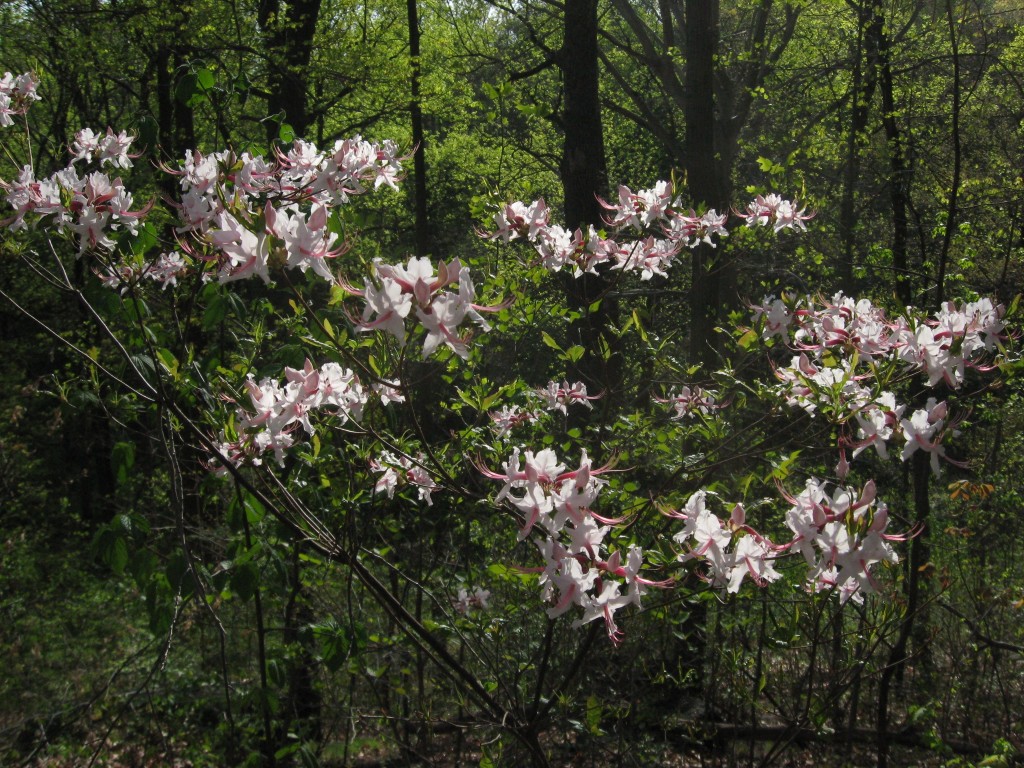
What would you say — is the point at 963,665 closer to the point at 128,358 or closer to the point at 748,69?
the point at 128,358

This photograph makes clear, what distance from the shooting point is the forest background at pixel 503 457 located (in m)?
2.51

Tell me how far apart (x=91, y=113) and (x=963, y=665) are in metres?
11.9

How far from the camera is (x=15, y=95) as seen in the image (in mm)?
2768

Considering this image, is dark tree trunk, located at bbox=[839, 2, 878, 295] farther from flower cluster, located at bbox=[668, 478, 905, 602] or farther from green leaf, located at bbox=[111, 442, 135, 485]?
green leaf, located at bbox=[111, 442, 135, 485]

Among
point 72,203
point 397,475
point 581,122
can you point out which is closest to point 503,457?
point 397,475

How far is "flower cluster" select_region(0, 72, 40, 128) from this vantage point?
2709mm

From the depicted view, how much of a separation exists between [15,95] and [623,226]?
202 cm

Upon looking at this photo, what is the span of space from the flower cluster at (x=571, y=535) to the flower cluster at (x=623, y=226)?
1.26 metres

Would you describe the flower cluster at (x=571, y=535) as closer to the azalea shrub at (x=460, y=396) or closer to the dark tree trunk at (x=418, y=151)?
the azalea shrub at (x=460, y=396)

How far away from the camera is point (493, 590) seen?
3857 millimetres

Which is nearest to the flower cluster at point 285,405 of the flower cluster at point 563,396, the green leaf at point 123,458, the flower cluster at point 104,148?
the green leaf at point 123,458

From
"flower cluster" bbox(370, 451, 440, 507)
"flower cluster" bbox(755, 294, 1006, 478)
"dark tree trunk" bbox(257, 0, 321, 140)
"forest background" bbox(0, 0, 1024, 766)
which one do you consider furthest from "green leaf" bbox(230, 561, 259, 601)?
"dark tree trunk" bbox(257, 0, 321, 140)

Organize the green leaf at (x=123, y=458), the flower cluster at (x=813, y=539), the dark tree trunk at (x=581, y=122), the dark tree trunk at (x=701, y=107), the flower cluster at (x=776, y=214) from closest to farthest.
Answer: the flower cluster at (x=813, y=539), the green leaf at (x=123, y=458), the flower cluster at (x=776, y=214), the dark tree trunk at (x=581, y=122), the dark tree trunk at (x=701, y=107)

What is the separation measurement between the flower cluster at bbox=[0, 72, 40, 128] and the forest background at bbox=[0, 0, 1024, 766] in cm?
33
